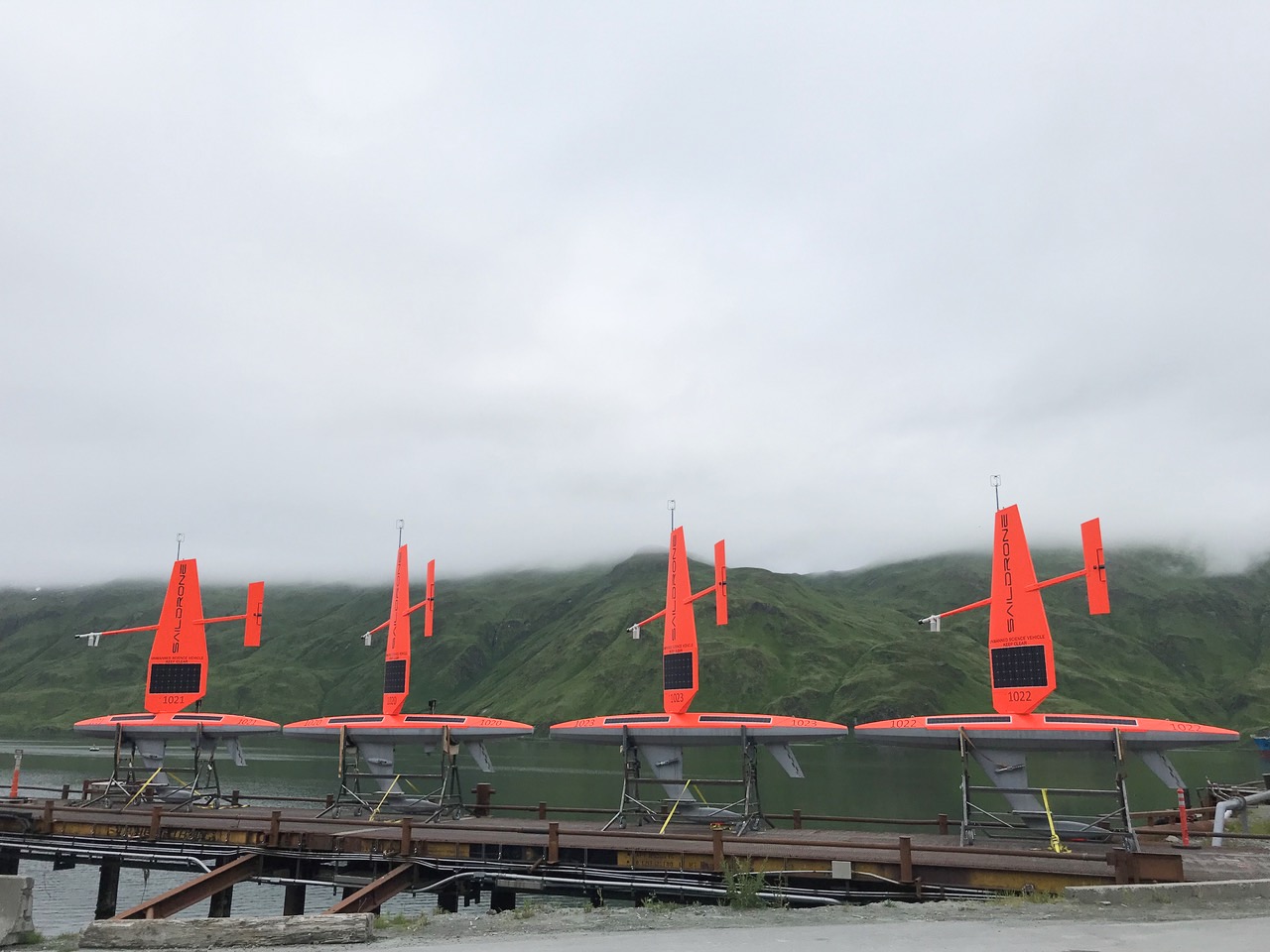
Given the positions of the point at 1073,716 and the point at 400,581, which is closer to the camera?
the point at 1073,716

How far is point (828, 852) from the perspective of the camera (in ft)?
68.0

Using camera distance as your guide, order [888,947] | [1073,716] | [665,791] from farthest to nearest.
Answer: [665,791] < [1073,716] < [888,947]

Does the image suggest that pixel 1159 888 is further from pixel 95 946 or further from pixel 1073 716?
pixel 95 946

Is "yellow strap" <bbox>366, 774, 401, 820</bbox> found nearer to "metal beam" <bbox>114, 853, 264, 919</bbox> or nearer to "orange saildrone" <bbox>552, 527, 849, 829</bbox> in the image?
"orange saildrone" <bbox>552, 527, 849, 829</bbox>

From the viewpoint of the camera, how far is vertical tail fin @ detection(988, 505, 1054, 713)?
25.3m

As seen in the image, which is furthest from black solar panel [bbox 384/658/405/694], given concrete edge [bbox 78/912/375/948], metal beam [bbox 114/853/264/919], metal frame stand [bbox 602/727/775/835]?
concrete edge [bbox 78/912/375/948]

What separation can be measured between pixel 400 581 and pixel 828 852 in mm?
20389

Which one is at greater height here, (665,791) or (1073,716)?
(1073,716)

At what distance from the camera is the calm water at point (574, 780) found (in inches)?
1439

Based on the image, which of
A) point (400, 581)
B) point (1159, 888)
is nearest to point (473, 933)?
point (1159, 888)

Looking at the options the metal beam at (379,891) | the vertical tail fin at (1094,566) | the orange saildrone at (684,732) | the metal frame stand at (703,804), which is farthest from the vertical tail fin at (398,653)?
the vertical tail fin at (1094,566)

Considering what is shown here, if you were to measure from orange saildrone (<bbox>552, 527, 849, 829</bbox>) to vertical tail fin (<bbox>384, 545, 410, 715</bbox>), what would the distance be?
6.22m

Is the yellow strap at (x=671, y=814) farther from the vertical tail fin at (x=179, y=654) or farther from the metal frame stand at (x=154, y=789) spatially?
the vertical tail fin at (x=179, y=654)

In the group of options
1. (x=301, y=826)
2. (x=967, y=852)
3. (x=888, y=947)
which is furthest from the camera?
(x=301, y=826)
